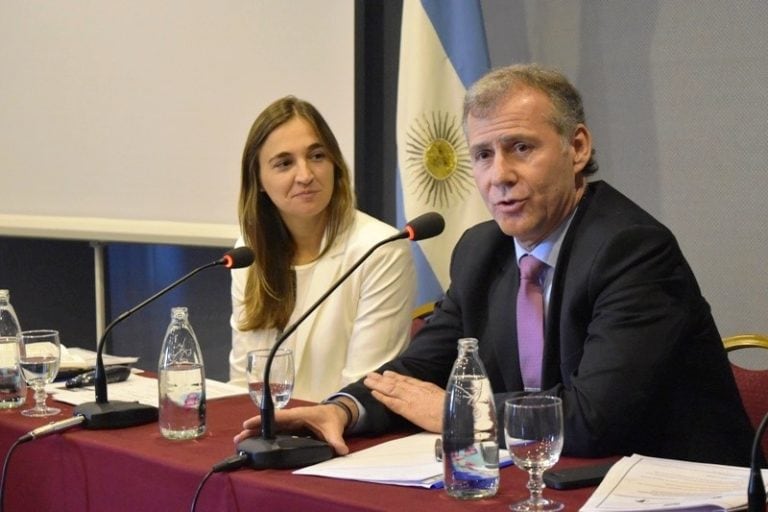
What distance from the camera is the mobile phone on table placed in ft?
5.17

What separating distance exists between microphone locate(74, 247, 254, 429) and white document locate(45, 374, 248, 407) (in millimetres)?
117

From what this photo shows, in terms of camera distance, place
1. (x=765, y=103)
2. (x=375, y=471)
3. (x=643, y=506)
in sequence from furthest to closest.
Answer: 1. (x=765, y=103)
2. (x=375, y=471)
3. (x=643, y=506)

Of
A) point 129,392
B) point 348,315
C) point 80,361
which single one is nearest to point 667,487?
point 129,392

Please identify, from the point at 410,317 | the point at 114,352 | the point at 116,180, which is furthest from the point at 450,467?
the point at 114,352

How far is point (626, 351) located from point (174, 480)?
0.81 meters

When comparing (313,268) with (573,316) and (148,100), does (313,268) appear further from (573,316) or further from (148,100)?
(148,100)

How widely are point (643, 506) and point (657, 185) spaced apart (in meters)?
2.35

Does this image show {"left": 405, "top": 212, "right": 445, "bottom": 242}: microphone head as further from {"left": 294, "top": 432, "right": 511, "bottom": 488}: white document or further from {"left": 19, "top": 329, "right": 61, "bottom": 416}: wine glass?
{"left": 19, "top": 329, "right": 61, "bottom": 416}: wine glass

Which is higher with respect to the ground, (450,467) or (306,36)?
(306,36)

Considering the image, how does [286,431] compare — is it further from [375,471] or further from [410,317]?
[410,317]

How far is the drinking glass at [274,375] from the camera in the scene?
213 cm

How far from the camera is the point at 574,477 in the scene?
62.7 inches

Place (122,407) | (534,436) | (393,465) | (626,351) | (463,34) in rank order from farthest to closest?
1. (463,34)
2. (122,407)
3. (626,351)
4. (393,465)
5. (534,436)

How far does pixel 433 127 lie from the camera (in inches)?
145
